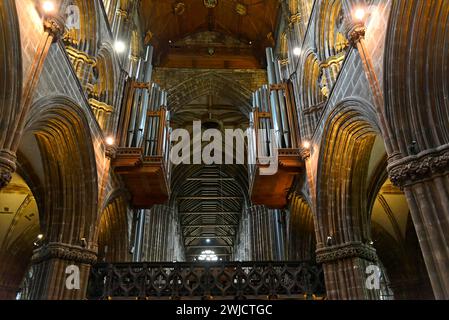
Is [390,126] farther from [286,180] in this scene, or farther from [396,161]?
[286,180]

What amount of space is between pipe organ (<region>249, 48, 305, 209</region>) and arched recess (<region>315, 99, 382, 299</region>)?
1.72 meters

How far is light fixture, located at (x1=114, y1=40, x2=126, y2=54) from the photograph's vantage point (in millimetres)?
14219

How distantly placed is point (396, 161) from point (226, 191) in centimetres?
2521

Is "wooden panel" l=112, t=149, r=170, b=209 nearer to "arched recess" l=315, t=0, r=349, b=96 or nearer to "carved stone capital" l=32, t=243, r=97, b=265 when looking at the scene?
"carved stone capital" l=32, t=243, r=97, b=265

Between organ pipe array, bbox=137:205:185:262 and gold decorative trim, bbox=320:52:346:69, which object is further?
organ pipe array, bbox=137:205:185:262

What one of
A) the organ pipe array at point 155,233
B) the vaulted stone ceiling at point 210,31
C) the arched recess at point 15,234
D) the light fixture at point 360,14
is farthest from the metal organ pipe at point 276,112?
the arched recess at point 15,234

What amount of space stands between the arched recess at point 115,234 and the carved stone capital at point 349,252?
7849 millimetres

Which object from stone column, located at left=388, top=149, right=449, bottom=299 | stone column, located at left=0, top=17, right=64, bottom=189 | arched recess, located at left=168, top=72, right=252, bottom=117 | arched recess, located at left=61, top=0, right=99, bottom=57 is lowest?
stone column, located at left=388, top=149, right=449, bottom=299

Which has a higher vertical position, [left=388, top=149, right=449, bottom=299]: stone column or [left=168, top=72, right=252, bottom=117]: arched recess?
[left=168, top=72, right=252, bottom=117]: arched recess

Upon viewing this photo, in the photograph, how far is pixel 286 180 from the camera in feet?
46.3

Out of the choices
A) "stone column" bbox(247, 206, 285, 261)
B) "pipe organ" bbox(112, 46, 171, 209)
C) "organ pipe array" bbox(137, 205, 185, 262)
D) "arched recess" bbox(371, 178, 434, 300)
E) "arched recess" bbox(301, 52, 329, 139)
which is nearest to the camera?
"arched recess" bbox(301, 52, 329, 139)

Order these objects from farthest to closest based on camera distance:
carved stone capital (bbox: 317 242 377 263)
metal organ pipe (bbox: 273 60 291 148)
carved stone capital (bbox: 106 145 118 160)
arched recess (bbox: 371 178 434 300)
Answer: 1. arched recess (bbox: 371 178 434 300)
2. metal organ pipe (bbox: 273 60 291 148)
3. carved stone capital (bbox: 106 145 118 160)
4. carved stone capital (bbox: 317 242 377 263)

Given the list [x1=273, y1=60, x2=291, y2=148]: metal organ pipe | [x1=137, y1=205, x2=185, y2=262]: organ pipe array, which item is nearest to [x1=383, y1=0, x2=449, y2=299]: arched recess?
[x1=273, y1=60, x2=291, y2=148]: metal organ pipe

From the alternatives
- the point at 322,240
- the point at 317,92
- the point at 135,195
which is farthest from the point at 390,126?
the point at 135,195
